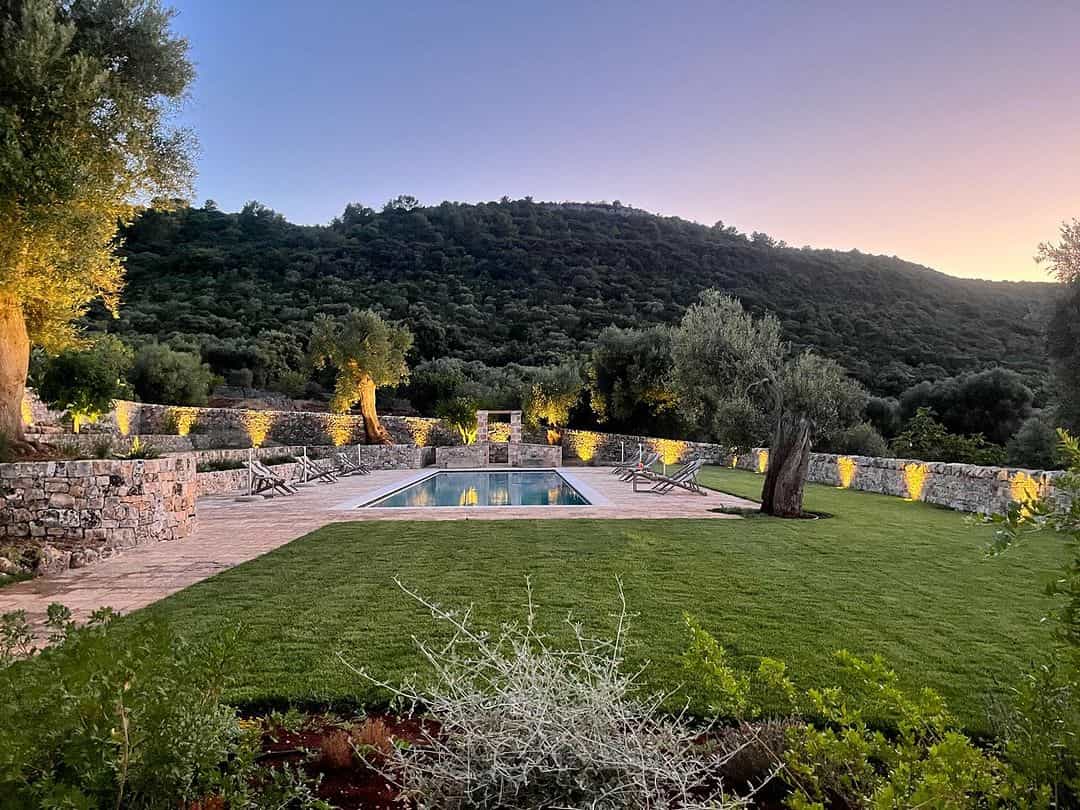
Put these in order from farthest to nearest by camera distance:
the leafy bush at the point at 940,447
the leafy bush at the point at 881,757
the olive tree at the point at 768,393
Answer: the leafy bush at the point at 940,447 → the olive tree at the point at 768,393 → the leafy bush at the point at 881,757

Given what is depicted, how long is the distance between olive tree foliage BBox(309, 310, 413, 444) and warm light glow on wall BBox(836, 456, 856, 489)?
48.2 ft

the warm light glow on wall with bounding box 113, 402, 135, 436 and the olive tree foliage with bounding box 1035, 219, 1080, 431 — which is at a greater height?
the olive tree foliage with bounding box 1035, 219, 1080, 431

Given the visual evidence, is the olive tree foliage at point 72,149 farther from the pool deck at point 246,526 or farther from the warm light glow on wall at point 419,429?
the warm light glow on wall at point 419,429

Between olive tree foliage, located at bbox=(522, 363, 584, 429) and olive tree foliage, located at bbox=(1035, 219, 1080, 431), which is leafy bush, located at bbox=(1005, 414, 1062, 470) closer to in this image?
olive tree foliage, located at bbox=(1035, 219, 1080, 431)

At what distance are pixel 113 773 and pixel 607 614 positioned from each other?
9.48 feet

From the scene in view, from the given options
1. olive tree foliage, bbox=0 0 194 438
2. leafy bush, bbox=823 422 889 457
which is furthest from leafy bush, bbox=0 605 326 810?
leafy bush, bbox=823 422 889 457

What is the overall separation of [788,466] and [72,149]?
9573 mm

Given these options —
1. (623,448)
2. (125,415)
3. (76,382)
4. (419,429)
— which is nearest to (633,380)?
(623,448)

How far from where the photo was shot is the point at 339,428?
22.0 metres

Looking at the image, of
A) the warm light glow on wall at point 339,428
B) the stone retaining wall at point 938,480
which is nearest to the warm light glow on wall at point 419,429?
the warm light glow on wall at point 339,428

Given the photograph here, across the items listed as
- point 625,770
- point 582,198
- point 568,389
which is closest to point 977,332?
point 568,389

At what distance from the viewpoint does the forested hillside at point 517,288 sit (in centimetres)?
2992

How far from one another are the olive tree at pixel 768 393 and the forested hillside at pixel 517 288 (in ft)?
54.8

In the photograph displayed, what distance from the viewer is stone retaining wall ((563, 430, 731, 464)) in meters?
19.5
